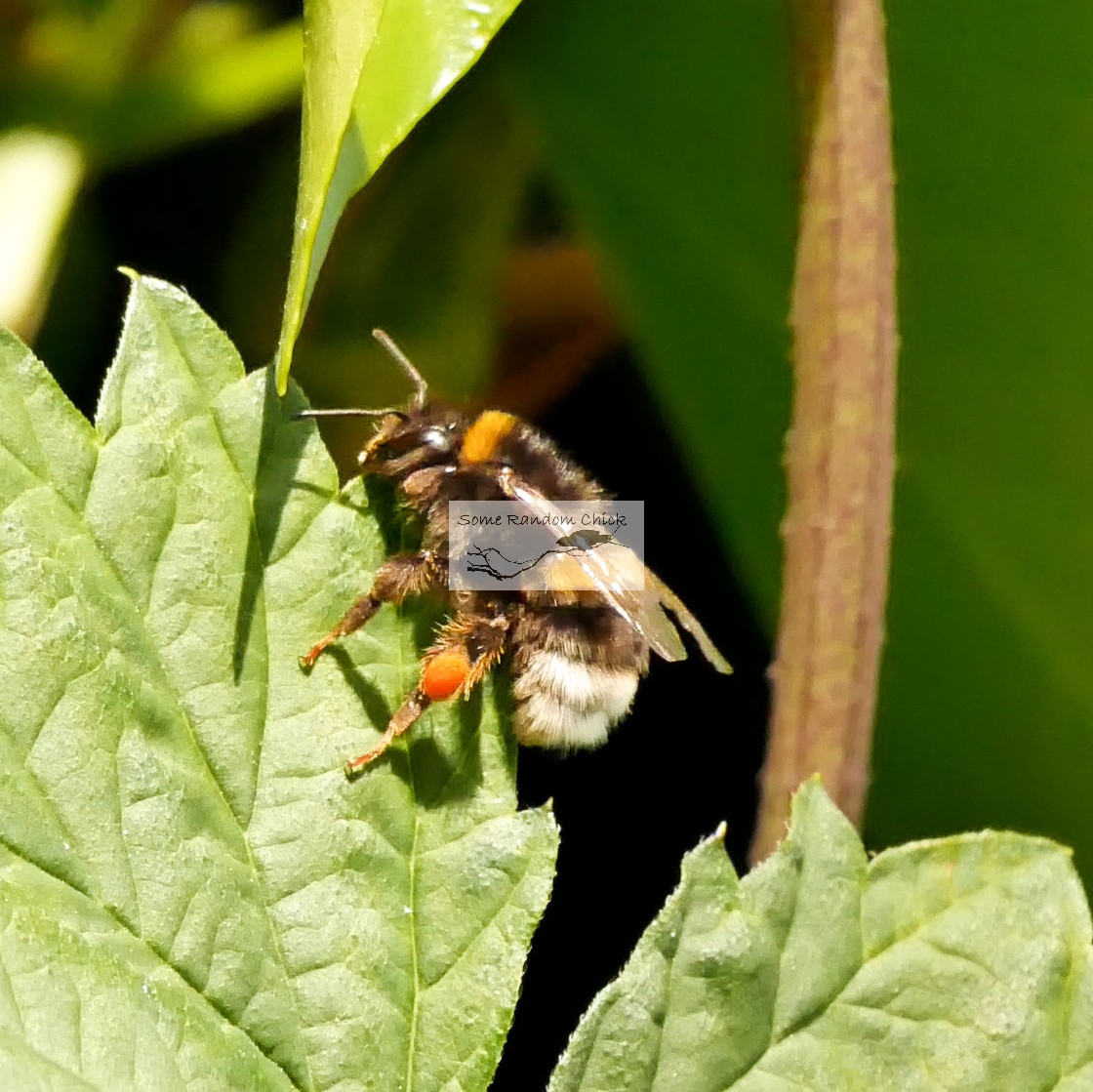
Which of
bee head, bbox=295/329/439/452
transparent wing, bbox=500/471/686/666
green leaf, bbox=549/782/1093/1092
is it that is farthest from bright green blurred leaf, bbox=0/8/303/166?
green leaf, bbox=549/782/1093/1092

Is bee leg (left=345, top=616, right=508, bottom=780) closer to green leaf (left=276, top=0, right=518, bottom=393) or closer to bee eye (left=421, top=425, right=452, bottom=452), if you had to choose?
bee eye (left=421, top=425, right=452, bottom=452)

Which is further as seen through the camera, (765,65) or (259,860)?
(765,65)

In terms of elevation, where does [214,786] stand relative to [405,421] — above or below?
below

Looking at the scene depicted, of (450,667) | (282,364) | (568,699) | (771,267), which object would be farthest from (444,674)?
(771,267)

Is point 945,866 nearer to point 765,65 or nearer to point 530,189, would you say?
point 765,65

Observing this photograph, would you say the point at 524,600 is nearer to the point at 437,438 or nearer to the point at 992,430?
the point at 437,438

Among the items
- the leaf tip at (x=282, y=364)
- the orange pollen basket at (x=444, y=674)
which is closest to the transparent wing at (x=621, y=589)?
the orange pollen basket at (x=444, y=674)

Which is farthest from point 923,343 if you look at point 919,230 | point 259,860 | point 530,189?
point 259,860

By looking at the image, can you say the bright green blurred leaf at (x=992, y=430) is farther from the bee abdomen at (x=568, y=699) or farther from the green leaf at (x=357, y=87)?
the green leaf at (x=357, y=87)

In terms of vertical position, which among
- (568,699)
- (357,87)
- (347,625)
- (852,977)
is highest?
(357,87)
